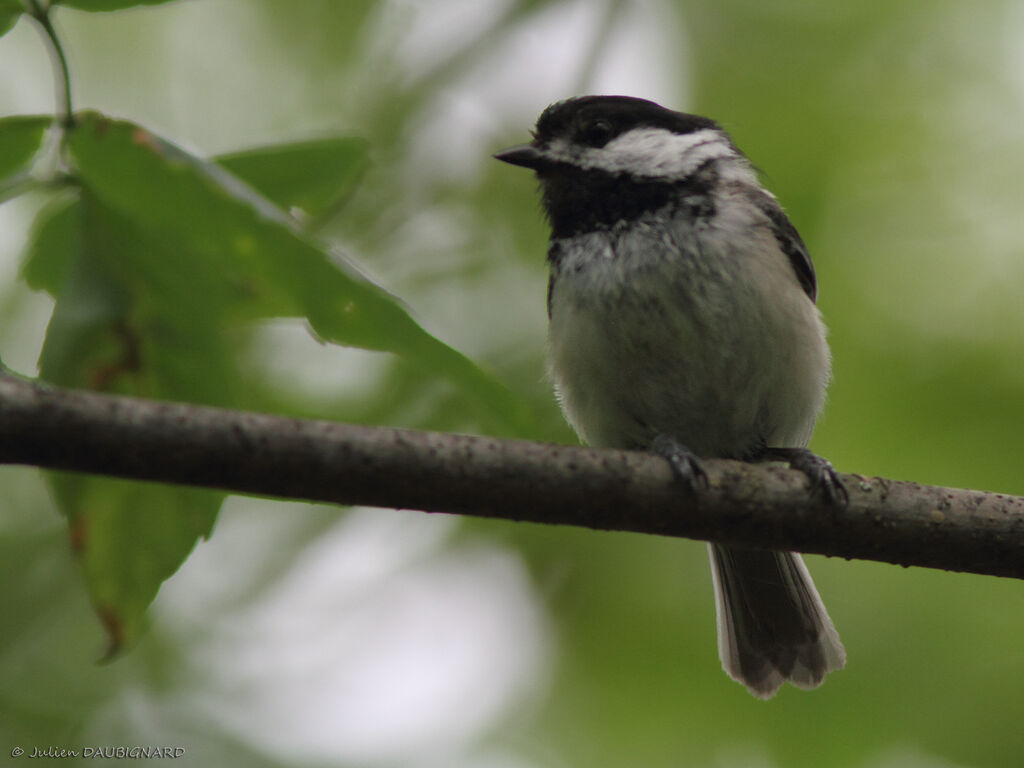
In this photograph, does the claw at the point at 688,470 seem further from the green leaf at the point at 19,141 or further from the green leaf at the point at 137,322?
the green leaf at the point at 19,141

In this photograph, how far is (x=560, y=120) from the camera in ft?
10.9

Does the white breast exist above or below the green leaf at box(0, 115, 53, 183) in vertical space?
below

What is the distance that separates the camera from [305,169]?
5.46ft

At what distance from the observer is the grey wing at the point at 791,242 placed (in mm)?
3170

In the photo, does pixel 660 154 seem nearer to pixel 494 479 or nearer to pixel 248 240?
pixel 494 479

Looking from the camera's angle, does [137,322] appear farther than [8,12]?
Yes

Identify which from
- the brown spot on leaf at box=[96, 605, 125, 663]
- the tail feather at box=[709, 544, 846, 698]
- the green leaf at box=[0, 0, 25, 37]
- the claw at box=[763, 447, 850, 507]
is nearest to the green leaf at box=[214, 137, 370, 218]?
the green leaf at box=[0, 0, 25, 37]

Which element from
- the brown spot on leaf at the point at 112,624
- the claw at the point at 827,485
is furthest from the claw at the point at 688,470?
the brown spot on leaf at the point at 112,624

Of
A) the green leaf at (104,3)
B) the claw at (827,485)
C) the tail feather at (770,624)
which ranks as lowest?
the tail feather at (770,624)

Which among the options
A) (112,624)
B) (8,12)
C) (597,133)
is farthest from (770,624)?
(8,12)

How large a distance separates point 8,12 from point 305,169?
0.46m

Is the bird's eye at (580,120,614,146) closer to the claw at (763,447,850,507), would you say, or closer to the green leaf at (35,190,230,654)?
the claw at (763,447,850,507)

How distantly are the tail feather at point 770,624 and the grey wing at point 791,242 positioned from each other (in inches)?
34.6

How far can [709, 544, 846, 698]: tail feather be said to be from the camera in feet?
10.5
